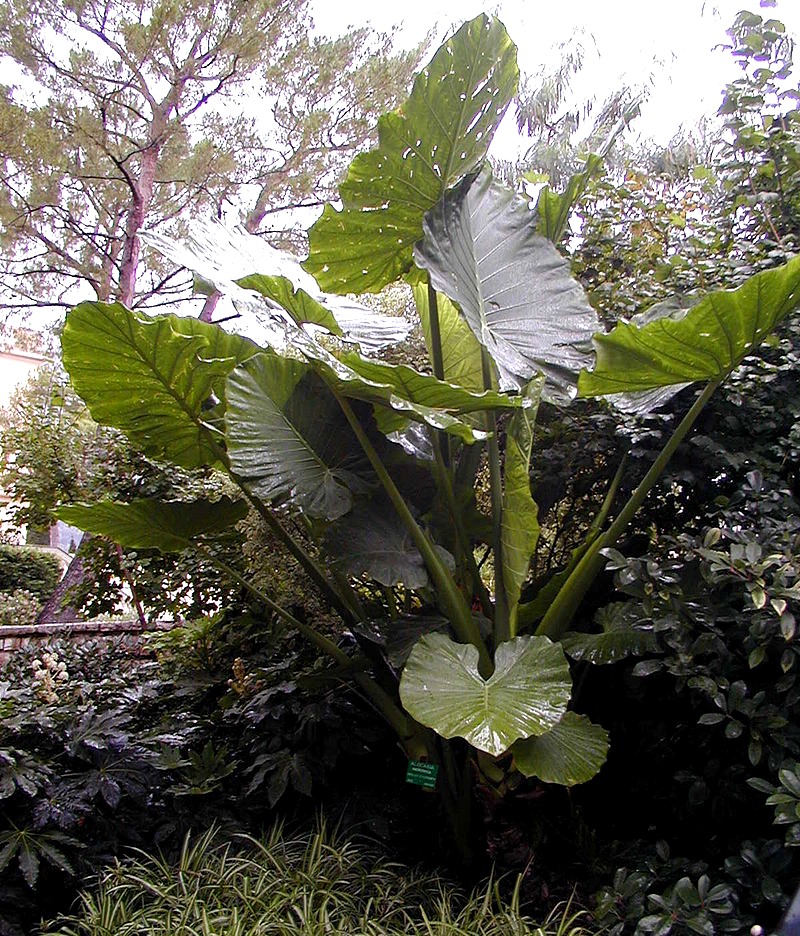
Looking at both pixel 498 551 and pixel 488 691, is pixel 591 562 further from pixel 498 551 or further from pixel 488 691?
pixel 488 691

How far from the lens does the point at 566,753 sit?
1757 millimetres

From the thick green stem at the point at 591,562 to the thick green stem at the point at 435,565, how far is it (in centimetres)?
17

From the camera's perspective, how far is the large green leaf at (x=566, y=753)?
5.61 ft

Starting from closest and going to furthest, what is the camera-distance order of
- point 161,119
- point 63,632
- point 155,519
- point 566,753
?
point 566,753, point 155,519, point 63,632, point 161,119

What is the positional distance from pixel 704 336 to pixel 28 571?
834cm

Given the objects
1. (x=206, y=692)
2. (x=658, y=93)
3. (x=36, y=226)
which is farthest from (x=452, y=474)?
(x=658, y=93)

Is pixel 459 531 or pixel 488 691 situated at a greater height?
pixel 459 531

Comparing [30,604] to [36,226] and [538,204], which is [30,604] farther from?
[538,204]

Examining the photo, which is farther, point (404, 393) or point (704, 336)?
point (404, 393)

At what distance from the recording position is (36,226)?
7621 mm

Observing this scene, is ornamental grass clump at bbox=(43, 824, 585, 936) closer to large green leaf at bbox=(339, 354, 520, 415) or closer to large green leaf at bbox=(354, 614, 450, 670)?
large green leaf at bbox=(354, 614, 450, 670)

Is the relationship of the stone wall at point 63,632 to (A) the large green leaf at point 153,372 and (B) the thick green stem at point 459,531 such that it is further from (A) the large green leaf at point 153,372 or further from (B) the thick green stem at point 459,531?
(B) the thick green stem at point 459,531

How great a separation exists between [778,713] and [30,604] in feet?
22.4

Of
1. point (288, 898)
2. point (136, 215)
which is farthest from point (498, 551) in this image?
point (136, 215)
